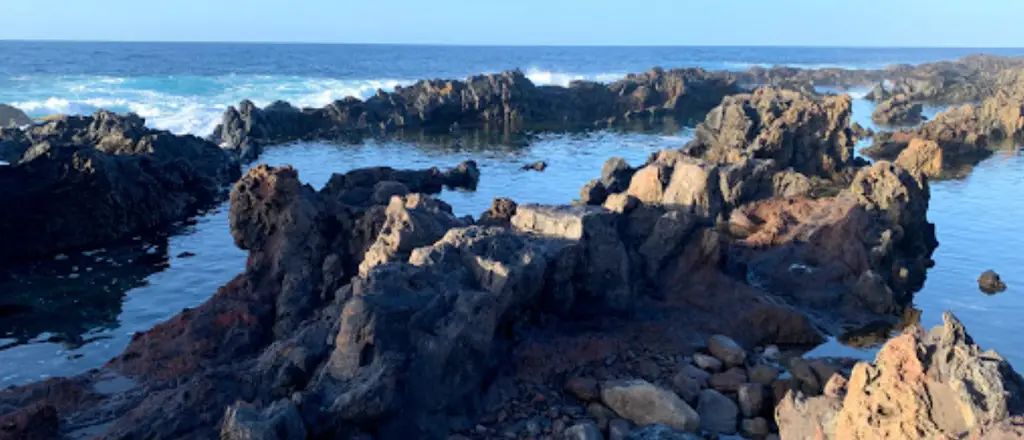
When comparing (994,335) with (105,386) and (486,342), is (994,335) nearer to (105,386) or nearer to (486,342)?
(486,342)

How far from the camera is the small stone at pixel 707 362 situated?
11664mm

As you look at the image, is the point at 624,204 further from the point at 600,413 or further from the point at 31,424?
the point at 31,424

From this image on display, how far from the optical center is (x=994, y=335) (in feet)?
46.2

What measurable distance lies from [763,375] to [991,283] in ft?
29.2

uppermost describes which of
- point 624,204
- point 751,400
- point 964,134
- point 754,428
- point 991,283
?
point 624,204

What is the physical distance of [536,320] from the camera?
11.8m

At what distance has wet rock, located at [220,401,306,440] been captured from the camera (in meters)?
7.53

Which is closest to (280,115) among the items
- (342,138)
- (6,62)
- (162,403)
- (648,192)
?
(342,138)

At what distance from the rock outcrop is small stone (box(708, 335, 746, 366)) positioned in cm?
358

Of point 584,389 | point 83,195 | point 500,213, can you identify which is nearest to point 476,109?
point 83,195

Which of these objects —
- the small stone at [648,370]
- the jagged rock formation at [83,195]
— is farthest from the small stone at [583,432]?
the jagged rock formation at [83,195]

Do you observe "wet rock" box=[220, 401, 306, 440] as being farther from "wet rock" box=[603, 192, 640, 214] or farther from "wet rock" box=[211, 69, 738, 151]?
"wet rock" box=[211, 69, 738, 151]

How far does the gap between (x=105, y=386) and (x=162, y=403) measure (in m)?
2.47

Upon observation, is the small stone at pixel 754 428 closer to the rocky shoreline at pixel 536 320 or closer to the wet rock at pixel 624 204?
the rocky shoreline at pixel 536 320
